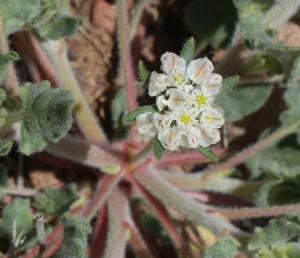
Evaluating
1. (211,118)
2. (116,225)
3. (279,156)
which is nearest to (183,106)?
(211,118)

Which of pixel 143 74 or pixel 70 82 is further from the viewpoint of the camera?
pixel 70 82

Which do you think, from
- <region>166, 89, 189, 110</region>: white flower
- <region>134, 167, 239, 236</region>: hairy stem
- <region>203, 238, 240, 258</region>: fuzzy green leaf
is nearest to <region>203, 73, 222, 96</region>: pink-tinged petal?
<region>166, 89, 189, 110</region>: white flower

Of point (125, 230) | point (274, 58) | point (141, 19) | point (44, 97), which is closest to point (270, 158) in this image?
point (274, 58)

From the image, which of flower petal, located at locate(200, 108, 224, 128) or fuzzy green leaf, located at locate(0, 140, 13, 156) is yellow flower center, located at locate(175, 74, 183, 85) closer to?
flower petal, located at locate(200, 108, 224, 128)

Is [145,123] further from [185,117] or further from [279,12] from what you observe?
[279,12]

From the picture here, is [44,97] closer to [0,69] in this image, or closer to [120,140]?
[0,69]

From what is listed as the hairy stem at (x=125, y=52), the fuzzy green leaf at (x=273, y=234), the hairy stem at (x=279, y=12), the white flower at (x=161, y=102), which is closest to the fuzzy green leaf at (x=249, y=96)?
the hairy stem at (x=279, y=12)

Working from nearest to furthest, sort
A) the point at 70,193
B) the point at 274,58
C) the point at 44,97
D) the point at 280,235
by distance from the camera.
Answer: the point at 44,97, the point at 280,235, the point at 274,58, the point at 70,193
